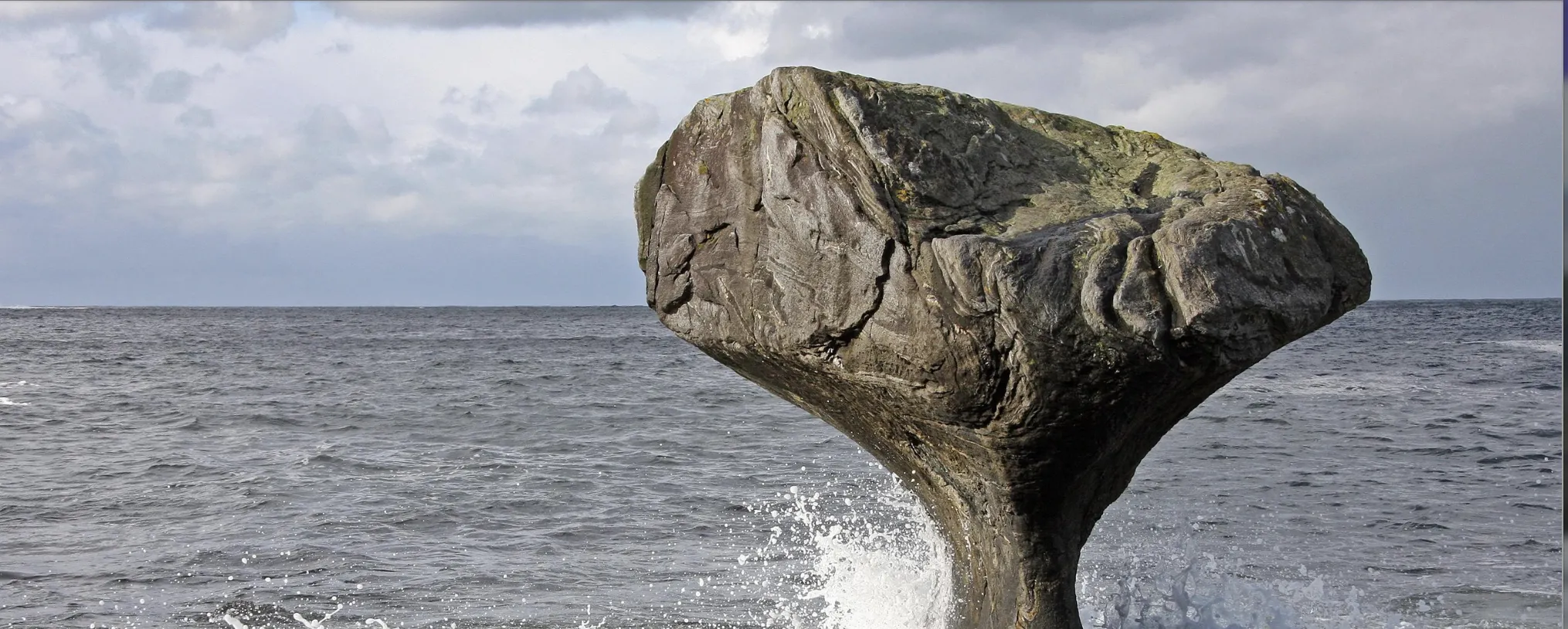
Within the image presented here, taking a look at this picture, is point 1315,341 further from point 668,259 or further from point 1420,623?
point 668,259

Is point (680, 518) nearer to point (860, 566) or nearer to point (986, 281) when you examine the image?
point (860, 566)

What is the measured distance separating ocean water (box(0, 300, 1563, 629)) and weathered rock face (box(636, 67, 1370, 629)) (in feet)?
2.76

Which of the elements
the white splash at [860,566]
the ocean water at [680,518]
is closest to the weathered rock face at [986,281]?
the white splash at [860,566]

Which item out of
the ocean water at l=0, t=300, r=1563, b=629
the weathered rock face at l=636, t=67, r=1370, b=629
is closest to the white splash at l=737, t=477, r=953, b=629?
the ocean water at l=0, t=300, r=1563, b=629

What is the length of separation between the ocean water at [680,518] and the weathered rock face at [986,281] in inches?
33.1

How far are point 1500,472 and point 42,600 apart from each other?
11127 millimetres

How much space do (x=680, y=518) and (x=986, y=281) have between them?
5587mm

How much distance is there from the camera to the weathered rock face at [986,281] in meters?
3.48

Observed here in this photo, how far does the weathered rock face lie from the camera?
11.4ft

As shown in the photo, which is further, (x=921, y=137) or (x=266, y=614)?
(x=266, y=614)

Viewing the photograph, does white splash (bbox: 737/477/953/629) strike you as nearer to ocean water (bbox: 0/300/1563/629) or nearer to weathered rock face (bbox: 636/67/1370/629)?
ocean water (bbox: 0/300/1563/629)

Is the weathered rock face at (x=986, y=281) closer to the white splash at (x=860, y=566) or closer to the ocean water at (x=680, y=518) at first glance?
the white splash at (x=860, y=566)

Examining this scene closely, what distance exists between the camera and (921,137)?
12.8ft

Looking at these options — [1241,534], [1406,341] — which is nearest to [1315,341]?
[1406,341]
